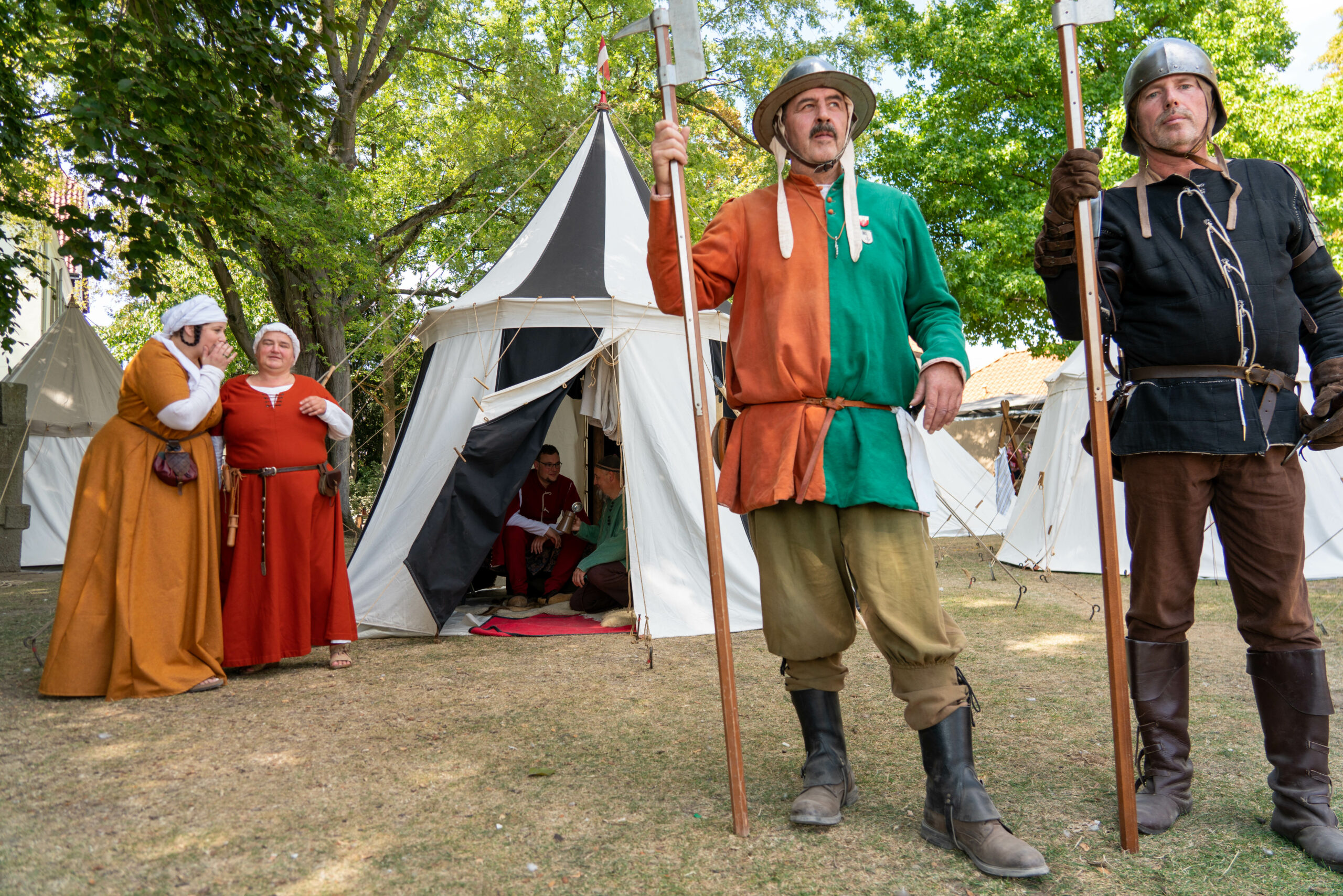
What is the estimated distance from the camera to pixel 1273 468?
203cm

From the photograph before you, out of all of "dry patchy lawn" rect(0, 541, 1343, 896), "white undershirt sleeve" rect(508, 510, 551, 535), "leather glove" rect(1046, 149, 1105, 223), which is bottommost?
"dry patchy lawn" rect(0, 541, 1343, 896)

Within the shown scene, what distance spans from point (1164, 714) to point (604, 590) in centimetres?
362

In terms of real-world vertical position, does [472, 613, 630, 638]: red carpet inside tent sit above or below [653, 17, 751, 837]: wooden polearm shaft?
below

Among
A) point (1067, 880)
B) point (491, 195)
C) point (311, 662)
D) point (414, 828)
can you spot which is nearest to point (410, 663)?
point (311, 662)

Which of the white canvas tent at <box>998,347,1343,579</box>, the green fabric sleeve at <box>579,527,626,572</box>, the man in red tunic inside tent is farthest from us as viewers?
the white canvas tent at <box>998,347,1343,579</box>

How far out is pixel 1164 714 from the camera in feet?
6.88

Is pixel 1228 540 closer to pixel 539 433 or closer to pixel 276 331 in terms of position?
pixel 539 433

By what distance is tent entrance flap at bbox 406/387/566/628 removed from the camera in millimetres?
4602

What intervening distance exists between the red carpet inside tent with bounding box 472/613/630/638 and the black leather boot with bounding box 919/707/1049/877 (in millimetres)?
3049

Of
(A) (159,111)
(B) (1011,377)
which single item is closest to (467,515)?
(A) (159,111)

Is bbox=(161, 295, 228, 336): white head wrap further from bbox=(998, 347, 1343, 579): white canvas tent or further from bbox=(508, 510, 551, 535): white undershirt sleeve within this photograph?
bbox=(998, 347, 1343, 579): white canvas tent

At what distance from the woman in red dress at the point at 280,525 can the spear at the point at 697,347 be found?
2.42 metres

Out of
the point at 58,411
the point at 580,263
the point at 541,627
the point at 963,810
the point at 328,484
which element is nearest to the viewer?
the point at 963,810

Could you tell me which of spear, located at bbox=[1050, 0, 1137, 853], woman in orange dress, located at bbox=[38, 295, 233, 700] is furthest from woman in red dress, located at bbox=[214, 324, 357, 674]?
spear, located at bbox=[1050, 0, 1137, 853]
